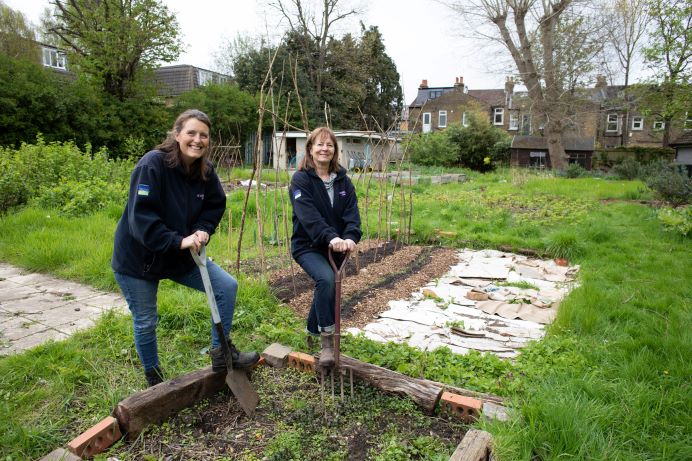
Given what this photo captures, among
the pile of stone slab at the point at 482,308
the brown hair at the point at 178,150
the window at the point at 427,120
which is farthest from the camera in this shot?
the window at the point at 427,120

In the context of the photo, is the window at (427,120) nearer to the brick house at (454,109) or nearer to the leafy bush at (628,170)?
the brick house at (454,109)

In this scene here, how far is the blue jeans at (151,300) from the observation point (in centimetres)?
255

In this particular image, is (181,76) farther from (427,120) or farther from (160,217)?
(160,217)

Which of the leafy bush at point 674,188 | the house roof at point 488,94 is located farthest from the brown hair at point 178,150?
the house roof at point 488,94

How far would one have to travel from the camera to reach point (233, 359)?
107 inches

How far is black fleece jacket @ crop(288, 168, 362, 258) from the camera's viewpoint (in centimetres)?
304

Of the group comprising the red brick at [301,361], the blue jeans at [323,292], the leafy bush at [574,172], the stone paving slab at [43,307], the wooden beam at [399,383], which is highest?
the leafy bush at [574,172]

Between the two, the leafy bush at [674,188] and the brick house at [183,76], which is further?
the brick house at [183,76]

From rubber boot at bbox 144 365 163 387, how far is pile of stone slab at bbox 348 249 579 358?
1.57m

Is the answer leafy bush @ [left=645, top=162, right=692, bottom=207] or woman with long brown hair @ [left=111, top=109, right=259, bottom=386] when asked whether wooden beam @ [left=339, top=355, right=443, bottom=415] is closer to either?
woman with long brown hair @ [left=111, top=109, right=259, bottom=386]

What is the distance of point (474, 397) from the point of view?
8.46ft

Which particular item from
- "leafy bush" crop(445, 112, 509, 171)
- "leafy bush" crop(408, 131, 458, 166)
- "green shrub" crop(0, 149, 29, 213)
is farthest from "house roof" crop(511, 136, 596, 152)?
"green shrub" crop(0, 149, 29, 213)

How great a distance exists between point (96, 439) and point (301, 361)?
4.12ft

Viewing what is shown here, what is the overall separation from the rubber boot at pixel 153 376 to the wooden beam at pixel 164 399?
0.83 feet
